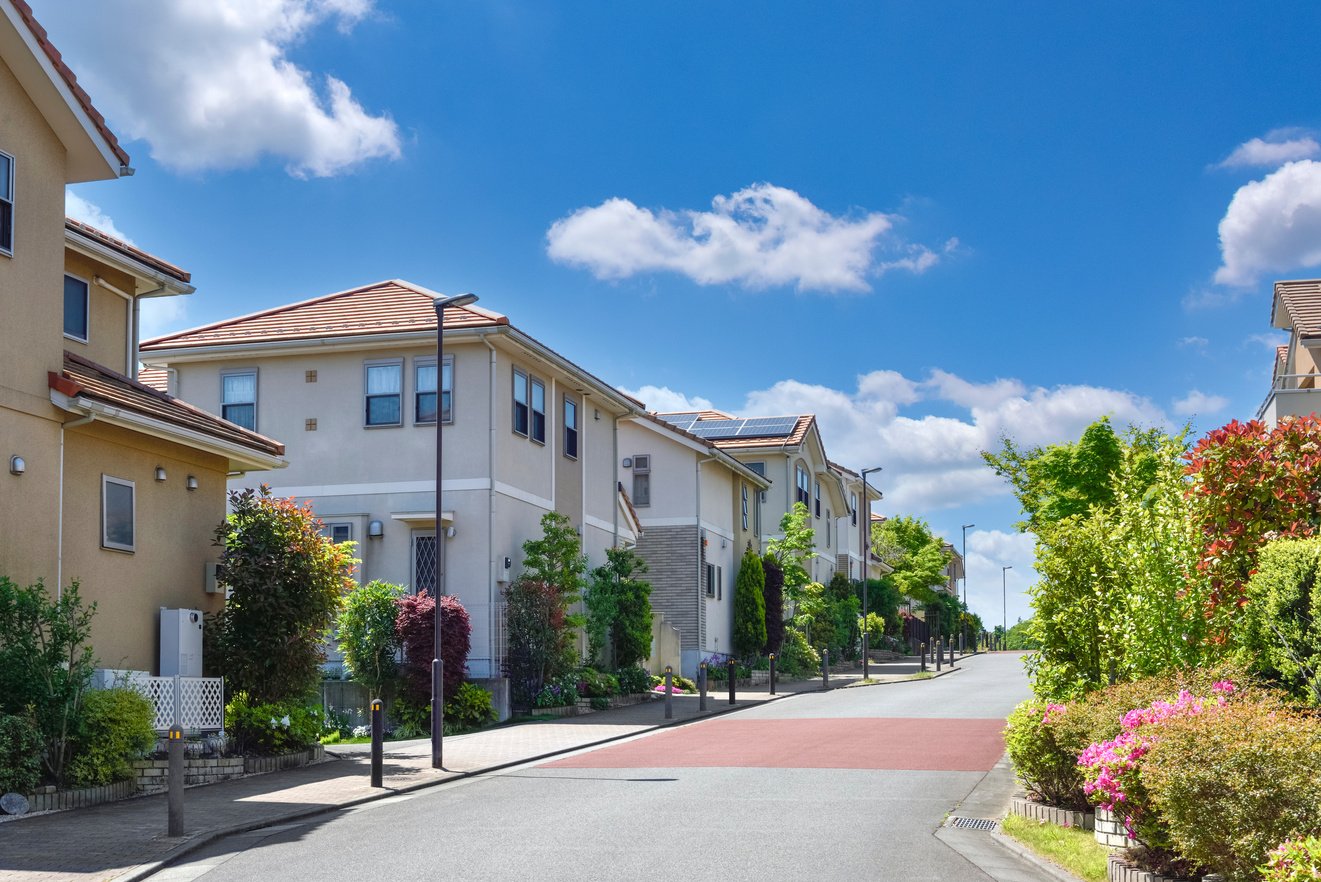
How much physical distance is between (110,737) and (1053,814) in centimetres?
1066

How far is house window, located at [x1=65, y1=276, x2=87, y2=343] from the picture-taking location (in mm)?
20808

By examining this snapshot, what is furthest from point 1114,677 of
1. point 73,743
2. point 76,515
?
point 76,515

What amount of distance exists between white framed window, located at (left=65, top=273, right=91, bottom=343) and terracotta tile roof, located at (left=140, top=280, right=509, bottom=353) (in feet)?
27.9

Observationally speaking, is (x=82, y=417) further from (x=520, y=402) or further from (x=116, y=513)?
(x=520, y=402)

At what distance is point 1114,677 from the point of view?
1645 cm

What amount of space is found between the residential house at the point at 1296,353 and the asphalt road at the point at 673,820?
311 inches

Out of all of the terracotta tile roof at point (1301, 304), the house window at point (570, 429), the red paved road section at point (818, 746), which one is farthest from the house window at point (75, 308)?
the terracotta tile roof at point (1301, 304)

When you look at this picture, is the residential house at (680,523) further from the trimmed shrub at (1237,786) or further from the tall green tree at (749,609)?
the trimmed shrub at (1237,786)

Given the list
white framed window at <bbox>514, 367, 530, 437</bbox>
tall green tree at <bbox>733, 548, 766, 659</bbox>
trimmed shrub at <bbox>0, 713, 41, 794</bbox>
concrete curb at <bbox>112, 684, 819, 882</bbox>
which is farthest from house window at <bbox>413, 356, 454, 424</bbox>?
tall green tree at <bbox>733, 548, 766, 659</bbox>

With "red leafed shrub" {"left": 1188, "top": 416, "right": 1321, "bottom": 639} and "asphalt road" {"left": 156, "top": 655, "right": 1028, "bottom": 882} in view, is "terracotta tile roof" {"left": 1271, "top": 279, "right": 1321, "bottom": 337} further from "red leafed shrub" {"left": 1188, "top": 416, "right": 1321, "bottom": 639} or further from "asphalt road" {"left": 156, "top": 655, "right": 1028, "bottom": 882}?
"red leafed shrub" {"left": 1188, "top": 416, "right": 1321, "bottom": 639}

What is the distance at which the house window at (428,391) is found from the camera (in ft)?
96.9

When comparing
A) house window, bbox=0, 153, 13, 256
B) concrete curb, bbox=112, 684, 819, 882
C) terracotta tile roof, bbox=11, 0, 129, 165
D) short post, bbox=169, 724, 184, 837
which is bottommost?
concrete curb, bbox=112, 684, 819, 882

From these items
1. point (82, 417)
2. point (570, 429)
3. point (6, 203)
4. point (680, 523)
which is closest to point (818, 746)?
point (82, 417)

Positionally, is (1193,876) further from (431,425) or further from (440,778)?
(431,425)
